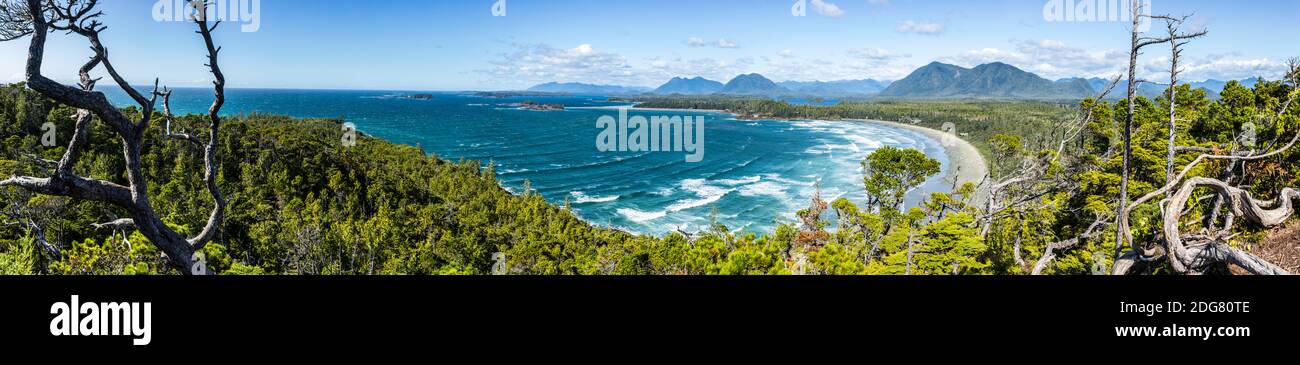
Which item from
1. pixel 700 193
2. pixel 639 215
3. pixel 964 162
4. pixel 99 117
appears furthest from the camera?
pixel 964 162

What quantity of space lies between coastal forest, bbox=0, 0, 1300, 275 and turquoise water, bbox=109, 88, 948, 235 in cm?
595

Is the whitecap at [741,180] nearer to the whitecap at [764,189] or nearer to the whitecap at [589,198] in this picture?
the whitecap at [764,189]

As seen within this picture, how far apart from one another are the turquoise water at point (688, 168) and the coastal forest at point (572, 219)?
234 inches

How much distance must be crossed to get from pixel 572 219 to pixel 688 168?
26806 mm

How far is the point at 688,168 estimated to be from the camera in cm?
6116

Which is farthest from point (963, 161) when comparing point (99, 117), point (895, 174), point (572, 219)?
point (99, 117)

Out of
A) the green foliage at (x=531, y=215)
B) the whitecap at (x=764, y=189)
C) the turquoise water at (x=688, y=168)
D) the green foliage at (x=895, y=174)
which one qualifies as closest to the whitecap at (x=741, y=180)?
the turquoise water at (x=688, y=168)

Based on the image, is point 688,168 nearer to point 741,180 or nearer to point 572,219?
point 741,180

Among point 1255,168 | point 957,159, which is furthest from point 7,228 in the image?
point 957,159

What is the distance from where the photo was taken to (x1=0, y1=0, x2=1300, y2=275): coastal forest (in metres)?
4.86

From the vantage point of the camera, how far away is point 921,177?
79.2 ft

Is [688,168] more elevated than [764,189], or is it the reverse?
[688,168]
